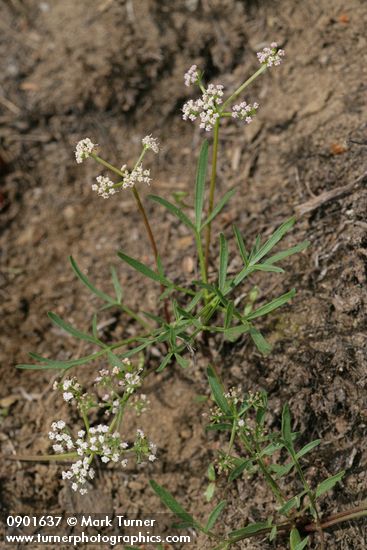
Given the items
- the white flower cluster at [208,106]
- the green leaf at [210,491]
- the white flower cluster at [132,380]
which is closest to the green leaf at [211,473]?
the green leaf at [210,491]

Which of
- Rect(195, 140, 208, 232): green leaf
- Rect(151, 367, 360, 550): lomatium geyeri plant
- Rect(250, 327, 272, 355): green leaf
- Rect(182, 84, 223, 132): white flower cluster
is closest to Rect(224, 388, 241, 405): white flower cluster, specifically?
Rect(151, 367, 360, 550): lomatium geyeri plant

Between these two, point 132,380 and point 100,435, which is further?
point 132,380

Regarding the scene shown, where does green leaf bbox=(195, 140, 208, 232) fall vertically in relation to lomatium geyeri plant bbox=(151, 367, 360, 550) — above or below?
above

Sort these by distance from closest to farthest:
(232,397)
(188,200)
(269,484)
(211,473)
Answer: (269,484) → (232,397) → (211,473) → (188,200)

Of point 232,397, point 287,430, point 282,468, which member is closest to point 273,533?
point 282,468

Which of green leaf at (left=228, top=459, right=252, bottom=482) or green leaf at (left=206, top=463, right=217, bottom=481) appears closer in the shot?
green leaf at (left=228, top=459, right=252, bottom=482)

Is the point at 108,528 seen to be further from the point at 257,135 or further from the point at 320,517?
the point at 257,135

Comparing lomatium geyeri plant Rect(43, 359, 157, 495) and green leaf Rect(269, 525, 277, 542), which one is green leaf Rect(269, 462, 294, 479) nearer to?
green leaf Rect(269, 525, 277, 542)

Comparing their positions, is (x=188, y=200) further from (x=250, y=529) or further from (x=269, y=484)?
(x=250, y=529)

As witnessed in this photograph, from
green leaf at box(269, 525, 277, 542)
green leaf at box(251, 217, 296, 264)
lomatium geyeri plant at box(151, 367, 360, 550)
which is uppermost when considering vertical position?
green leaf at box(251, 217, 296, 264)

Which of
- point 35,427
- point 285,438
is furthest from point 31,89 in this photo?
point 285,438
